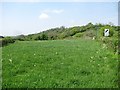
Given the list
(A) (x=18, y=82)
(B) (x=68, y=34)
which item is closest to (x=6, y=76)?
(A) (x=18, y=82)

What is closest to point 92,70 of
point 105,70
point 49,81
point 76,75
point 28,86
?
point 105,70

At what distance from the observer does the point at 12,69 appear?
366 inches

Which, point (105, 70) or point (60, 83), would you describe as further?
point (105, 70)

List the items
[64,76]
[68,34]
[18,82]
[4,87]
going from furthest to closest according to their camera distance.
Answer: [68,34]
[64,76]
[18,82]
[4,87]

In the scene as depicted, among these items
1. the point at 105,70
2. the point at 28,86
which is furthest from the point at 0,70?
the point at 105,70

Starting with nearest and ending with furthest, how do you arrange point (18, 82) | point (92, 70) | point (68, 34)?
point (18, 82) < point (92, 70) < point (68, 34)

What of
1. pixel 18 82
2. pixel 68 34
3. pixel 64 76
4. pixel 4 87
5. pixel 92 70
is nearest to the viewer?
pixel 4 87

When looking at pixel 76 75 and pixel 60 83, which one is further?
pixel 76 75

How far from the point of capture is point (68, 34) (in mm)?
56531

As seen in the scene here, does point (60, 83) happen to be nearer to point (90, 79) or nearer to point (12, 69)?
point (90, 79)

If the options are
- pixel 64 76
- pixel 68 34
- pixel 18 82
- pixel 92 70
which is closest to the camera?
pixel 18 82

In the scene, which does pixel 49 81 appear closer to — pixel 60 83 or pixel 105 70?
pixel 60 83

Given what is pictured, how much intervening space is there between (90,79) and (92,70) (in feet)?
4.64

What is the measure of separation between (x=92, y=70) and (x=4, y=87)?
3.26 metres
